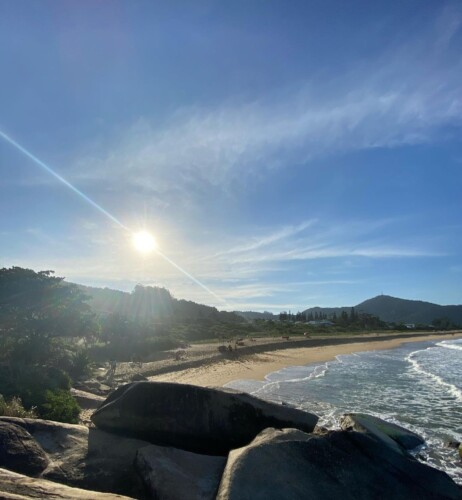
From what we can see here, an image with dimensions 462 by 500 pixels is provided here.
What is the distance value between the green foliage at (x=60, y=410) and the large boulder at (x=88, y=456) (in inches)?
116

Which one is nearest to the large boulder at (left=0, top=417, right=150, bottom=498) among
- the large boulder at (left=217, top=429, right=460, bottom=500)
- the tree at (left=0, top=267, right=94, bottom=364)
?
the large boulder at (left=217, top=429, right=460, bottom=500)

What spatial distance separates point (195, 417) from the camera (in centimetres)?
851

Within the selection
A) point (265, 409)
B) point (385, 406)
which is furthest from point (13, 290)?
point (385, 406)

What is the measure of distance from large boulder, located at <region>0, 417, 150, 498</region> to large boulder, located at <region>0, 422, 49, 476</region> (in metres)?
0.15

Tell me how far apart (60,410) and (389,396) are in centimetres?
1649

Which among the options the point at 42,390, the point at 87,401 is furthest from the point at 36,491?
the point at 87,401

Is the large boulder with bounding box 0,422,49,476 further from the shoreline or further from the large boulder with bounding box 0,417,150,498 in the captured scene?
the shoreline

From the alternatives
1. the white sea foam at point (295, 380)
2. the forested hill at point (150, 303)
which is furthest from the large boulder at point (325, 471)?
the forested hill at point (150, 303)

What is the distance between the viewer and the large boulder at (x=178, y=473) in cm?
611

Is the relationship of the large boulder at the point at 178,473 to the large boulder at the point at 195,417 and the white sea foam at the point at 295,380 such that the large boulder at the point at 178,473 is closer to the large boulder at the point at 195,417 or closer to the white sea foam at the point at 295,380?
the large boulder at the point at 195,417

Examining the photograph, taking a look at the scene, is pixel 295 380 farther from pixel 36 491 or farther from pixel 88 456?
pixel 36 491

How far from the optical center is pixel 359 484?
631 cm

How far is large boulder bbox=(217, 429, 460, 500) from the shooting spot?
5707 millimetres

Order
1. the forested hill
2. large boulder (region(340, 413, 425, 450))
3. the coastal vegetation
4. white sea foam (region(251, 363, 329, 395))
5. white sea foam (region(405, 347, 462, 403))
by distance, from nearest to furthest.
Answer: large boulder (region(340, 413, 425, 450))
the coastal vegetation
white sea foam (region(405, 347, 462, 403))
white sea foam (region(251, 363, 329, 395))
the forested hill
